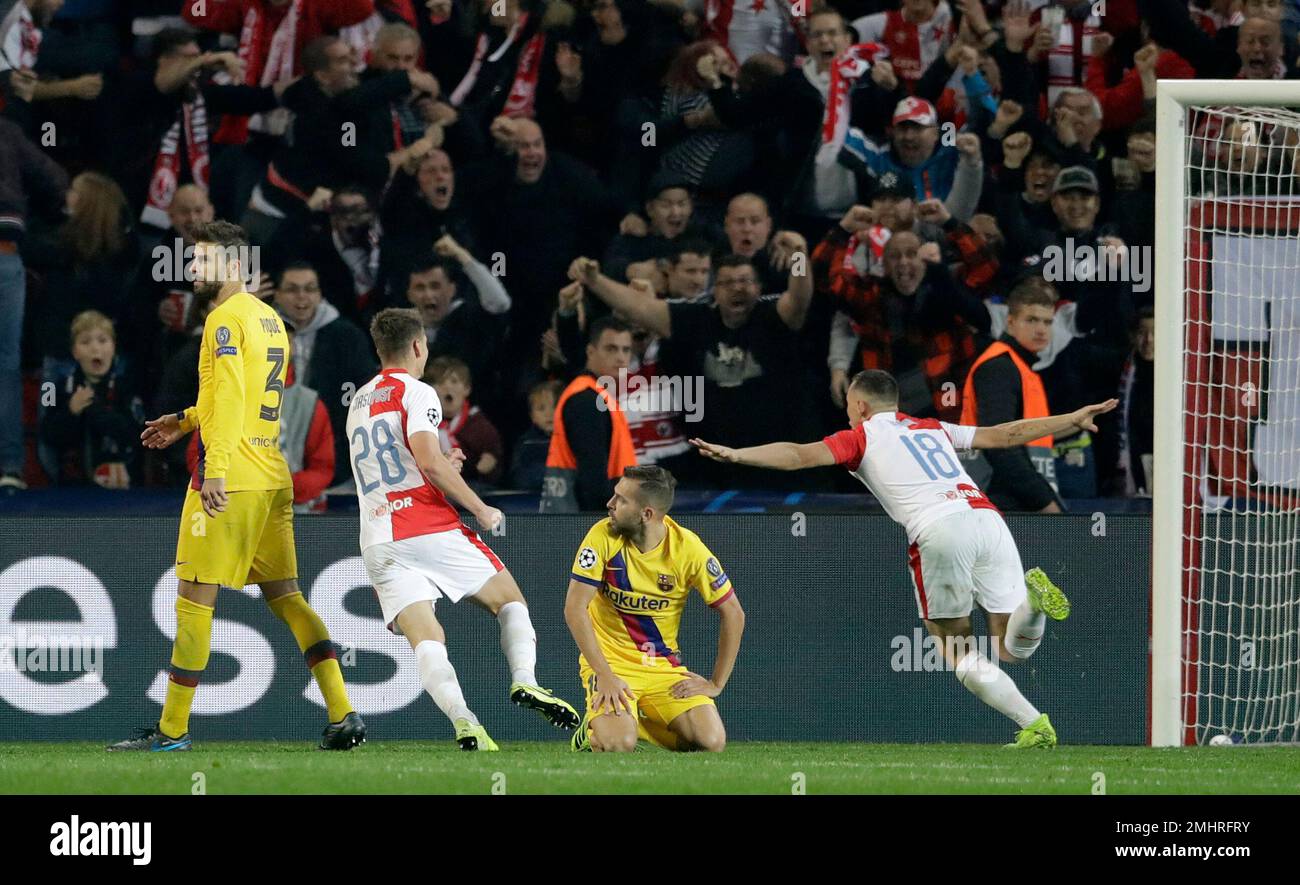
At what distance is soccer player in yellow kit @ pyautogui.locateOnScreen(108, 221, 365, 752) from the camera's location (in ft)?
22.9

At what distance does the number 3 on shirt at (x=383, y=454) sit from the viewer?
23.3 feet

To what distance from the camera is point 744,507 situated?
9234 mm

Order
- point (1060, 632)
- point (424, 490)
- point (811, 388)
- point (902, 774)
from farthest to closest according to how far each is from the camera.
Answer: point (811, 388), point (1060, 632), point (424, 490), point (902, 774)

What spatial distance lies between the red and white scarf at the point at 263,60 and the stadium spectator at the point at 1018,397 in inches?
163

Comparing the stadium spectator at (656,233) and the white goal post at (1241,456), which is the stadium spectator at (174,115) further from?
the white goal post at (1241,456)

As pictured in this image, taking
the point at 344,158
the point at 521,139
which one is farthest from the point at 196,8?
the point at 521,139

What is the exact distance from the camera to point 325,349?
9477 millimetres

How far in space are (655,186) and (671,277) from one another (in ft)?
1.84

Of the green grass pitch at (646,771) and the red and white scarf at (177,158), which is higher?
the red and white scarf at (177,158)

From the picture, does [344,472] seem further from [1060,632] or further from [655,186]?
[1060,632]

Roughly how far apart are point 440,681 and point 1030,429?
285 centimetres

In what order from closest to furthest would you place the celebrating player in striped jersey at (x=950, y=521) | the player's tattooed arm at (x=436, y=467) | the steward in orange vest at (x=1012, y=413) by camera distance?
the player's tattooed arm at (x=436, y=467)
the celebrating player in striped jersey at (x=950, y=521)
the steward in orange vest at (x=1012, y=413)

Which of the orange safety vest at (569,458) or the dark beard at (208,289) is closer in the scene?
the dark beard at (208,289)

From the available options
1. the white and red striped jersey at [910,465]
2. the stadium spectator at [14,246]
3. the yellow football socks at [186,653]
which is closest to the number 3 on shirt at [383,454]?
the yellow football socks at [186,653]
